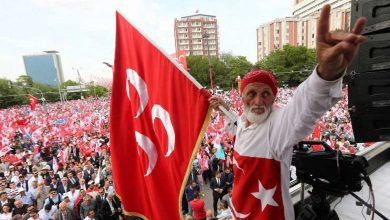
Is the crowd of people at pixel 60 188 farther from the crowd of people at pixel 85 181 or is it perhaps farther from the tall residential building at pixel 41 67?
the tall residential building at pixel 41 67

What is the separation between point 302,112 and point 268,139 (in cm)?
37

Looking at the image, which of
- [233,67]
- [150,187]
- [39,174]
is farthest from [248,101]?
[233,67]

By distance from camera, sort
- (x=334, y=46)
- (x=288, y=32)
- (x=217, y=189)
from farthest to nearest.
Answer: (x=288, y=32)
(x=217, y=189)
(x=334, y=46)

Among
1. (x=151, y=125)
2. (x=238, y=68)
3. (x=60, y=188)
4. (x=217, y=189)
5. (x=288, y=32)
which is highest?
(x=288, y=32)

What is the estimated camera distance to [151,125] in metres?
2.46

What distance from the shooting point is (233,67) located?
56094 mm

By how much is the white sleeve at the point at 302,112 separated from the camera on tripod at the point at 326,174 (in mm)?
381

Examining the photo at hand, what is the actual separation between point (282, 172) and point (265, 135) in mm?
239

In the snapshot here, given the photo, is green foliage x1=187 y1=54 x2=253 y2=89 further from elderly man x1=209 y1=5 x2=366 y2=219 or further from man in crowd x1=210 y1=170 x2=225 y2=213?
elderly man x1=209 y1=5 x2=366 y2=219

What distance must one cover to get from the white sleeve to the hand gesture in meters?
0.04

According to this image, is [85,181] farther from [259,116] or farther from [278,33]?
[278,33]

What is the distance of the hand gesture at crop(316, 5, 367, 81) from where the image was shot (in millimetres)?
986

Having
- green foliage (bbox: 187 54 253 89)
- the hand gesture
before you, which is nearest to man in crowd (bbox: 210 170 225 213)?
the hand gesture

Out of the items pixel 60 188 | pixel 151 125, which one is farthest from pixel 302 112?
pixel 60 188
